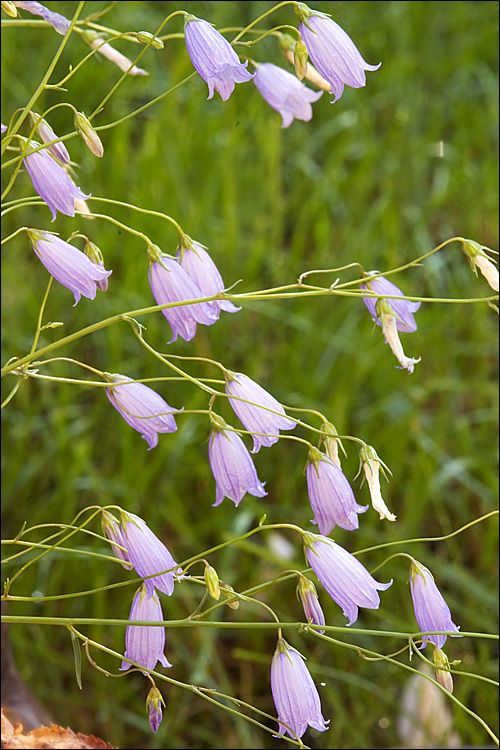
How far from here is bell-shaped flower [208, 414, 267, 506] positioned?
0.73 metres

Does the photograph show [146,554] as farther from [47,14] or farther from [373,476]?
[47,14]

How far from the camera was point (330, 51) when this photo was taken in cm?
70

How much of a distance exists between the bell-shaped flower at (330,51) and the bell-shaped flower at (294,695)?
481mm

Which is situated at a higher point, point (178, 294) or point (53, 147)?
point (53, 147)

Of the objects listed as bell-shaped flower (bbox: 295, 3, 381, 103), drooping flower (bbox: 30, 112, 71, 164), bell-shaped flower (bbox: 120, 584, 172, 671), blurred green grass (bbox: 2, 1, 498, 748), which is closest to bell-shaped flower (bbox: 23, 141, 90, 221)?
drooping flower (bbox: 30, 112, 71, 164)

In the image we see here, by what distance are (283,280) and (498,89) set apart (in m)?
0.99

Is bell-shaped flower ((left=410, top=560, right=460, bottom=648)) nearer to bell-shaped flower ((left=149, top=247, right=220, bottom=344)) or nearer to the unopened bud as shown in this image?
bell-shaped flower ((left=149, top=247, right=220, bottom=344))

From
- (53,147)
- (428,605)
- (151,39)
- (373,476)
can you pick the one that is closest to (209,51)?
(151,39)

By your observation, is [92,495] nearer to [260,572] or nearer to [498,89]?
[260,572]

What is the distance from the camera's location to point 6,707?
1094 millimetres

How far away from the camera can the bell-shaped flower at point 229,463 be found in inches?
28.9

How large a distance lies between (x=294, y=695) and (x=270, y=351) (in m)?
A: 1.13

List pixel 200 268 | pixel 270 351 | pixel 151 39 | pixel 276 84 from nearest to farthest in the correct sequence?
pixel 151 39 < pixel 200 268 < pixel 276 84 < pixel 270 351

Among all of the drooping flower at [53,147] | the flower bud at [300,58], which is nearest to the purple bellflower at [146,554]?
the drooping flower at [53,147]
